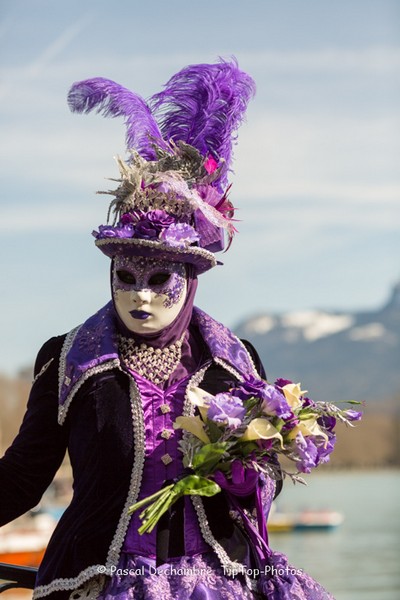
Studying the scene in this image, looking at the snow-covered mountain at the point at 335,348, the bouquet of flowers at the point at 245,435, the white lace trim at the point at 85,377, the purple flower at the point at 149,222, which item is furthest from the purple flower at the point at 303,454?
the snow-covered mountain at the point at 335,348

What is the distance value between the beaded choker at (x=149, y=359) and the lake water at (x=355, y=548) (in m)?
12.3

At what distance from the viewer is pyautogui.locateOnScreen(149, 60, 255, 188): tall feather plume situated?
342 centimetres

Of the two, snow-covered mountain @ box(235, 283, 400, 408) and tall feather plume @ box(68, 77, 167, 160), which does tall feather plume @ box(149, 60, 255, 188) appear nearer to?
tall feather plume @ box(68, 77, 167, 160)

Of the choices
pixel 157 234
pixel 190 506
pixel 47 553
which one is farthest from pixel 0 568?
pixel 157 234

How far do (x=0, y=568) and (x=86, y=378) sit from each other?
1.79ft

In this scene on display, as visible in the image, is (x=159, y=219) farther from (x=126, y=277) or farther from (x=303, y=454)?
(x=303, y=454)

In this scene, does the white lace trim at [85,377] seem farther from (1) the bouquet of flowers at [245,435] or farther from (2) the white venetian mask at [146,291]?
(1) the bouquet of flowers at [245,435]

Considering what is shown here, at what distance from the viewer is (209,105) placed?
3.41 meters

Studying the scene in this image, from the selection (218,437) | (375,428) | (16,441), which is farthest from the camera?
(375,428)

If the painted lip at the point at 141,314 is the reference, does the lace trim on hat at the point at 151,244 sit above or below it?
above

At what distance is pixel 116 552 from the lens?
316 centimetres

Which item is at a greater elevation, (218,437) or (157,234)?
(157,234)

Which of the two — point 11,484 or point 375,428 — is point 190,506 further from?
point 375,428

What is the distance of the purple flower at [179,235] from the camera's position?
3.24 m
